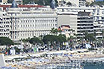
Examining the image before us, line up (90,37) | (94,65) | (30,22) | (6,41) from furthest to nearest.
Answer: (90,37), (30,22), (6,41), (94,65)

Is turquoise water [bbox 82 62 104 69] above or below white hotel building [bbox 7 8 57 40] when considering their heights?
below

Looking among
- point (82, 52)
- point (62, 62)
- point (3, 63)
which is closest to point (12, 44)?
point (82, 52)

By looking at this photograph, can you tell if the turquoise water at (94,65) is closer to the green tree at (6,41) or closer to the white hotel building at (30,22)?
the green tree at (6,41)

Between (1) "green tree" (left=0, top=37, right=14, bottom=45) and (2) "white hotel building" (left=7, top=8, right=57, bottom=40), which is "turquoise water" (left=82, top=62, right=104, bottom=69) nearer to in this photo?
(1) "green tree" (left=0, top=37, right=14, bottom=45)

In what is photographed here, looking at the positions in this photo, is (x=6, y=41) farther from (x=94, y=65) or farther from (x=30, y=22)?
(x=94, y=65)

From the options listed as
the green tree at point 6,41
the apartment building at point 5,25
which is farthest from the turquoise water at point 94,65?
the apartment building at point 5,25

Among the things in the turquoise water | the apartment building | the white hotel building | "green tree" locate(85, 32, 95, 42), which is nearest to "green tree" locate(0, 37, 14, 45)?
the apartment building

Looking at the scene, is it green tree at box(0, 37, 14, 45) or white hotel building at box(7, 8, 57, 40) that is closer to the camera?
green tree at box(0, 37, 14, 45)

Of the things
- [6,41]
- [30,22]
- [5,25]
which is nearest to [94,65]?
[6,41]

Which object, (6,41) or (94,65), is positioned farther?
(6,41)

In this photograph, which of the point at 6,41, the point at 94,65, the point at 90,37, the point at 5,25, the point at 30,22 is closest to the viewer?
the point at 94,65

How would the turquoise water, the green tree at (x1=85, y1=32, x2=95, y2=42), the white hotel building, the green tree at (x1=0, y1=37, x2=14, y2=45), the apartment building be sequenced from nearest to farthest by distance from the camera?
the turquoise water
the green tree at (x1=0, y1=37, x2=14, y2=45)
the apartment building
the white hotel building
the green tree at (x1=85, y1=32, x2=95, y2=42)

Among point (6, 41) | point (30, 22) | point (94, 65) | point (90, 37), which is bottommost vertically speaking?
point (90, 37)
